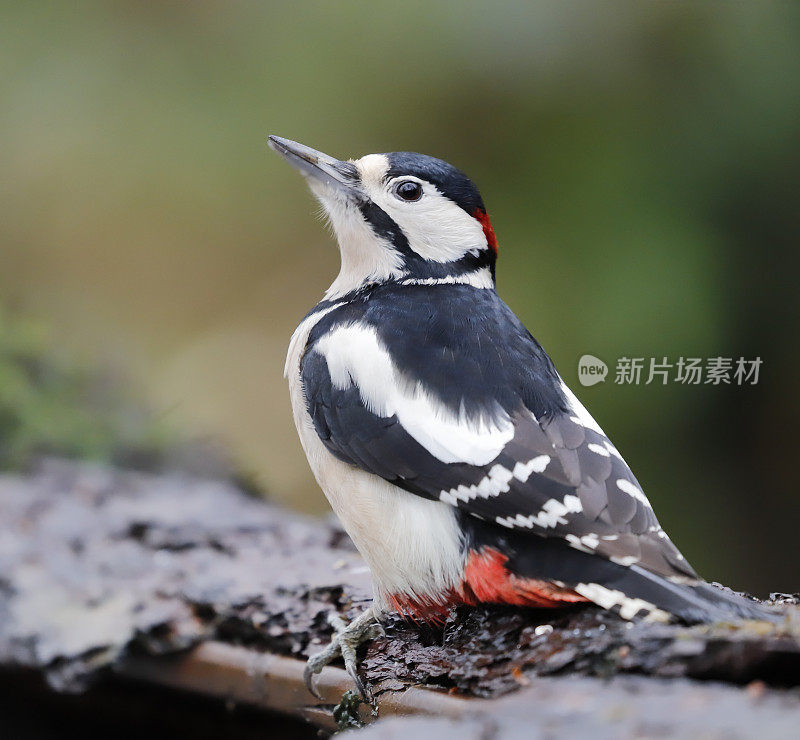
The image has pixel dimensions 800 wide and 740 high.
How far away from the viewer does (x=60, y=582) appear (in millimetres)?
2061

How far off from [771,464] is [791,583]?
399 mm

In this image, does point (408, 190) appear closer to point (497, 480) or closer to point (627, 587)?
point (497, 480)

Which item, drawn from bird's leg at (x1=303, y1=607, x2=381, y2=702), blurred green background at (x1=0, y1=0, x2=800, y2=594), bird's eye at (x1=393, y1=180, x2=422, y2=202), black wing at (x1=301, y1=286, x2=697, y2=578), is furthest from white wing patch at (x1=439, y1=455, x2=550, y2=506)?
blurred green background at (x1=0, y1=0, x2=800, y2=594)

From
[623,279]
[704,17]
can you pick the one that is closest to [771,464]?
[623,279]

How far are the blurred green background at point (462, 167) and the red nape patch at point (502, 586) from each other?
1.63 meters

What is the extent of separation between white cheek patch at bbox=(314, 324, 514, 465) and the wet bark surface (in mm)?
264

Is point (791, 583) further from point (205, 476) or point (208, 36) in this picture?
point (208, 36)

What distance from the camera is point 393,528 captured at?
152 cm

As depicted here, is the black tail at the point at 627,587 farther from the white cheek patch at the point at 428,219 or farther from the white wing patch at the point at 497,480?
the white cheek patch at the point at 428,219

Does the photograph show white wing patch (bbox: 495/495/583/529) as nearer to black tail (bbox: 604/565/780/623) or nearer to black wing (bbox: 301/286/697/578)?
black wing (bbox: 301/286/697/578)

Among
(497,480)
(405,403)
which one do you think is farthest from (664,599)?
(405,403)

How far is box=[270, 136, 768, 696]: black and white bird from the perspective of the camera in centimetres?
131
